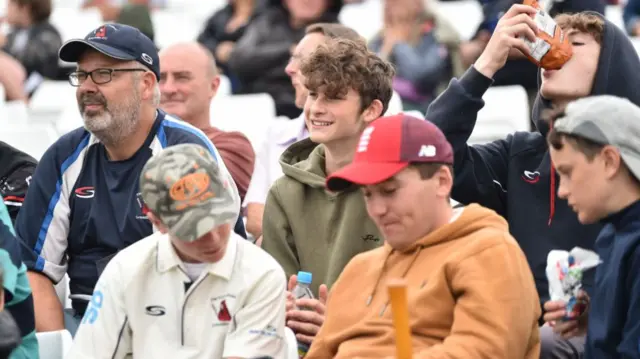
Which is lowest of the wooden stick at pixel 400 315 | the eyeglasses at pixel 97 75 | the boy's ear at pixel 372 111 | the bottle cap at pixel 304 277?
the bottle cap at pixel 304 277

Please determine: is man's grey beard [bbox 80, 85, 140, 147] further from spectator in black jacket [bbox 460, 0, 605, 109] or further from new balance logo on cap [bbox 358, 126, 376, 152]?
spectator in black jacket [bbox 460, 0, 605, 109]

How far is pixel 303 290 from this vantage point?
465cm

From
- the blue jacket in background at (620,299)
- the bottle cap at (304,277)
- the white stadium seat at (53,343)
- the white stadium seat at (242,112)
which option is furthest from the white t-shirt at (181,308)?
the white stadium seat at (242,112)

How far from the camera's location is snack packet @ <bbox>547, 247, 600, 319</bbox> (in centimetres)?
380

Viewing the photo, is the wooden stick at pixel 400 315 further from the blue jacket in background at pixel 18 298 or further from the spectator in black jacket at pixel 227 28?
the spectator in black jacket at pixel 227 28

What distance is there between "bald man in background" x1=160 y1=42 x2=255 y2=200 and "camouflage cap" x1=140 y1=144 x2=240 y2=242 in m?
2.32

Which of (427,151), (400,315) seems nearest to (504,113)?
(427,151)

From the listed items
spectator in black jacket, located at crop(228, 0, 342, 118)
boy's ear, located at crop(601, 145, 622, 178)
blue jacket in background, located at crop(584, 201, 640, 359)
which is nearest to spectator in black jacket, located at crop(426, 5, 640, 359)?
blue jacket in background, located at crop(584, 201, 640, 359)

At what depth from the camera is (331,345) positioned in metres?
4.01

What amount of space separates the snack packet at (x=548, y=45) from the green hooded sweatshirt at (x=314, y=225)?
82 cm

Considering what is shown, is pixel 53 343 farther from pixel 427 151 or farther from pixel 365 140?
pixel 427 151

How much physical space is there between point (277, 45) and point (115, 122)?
3.81m

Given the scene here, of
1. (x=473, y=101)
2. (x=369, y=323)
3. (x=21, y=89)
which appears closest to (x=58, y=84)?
(x=21, y=89)

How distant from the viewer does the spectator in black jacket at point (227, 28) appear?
405 inches
